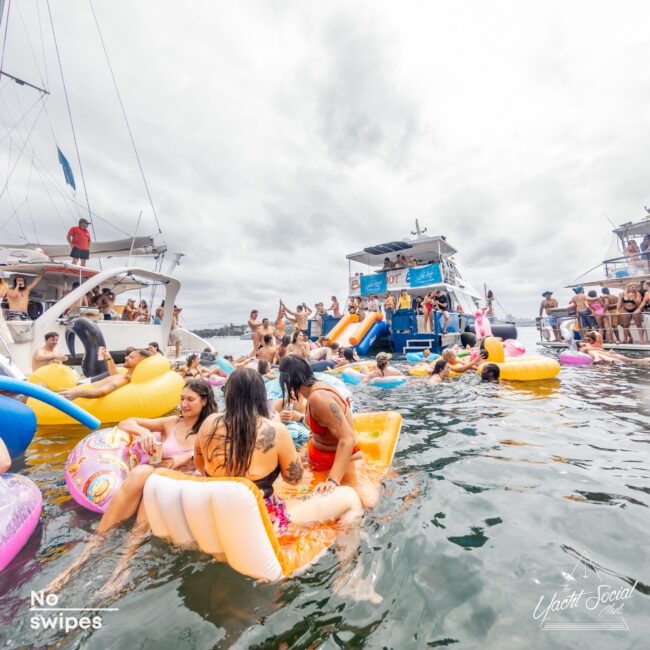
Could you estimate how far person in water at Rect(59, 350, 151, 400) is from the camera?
5182mm

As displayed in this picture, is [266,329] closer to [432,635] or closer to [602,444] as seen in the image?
[602,444]

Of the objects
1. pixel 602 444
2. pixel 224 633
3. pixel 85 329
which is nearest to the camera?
pixel 224 633

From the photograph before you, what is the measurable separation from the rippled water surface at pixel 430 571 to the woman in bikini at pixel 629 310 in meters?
11.1

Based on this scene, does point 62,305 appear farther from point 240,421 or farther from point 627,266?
point 627,266

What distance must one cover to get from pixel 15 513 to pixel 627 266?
22.5 metres

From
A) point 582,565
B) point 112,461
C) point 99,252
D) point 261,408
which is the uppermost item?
point 99,252

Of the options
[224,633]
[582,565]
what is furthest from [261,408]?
[582,565]

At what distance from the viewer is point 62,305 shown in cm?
799

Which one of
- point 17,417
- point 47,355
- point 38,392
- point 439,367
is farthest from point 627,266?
point 47,355

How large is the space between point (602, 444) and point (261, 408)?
416cm

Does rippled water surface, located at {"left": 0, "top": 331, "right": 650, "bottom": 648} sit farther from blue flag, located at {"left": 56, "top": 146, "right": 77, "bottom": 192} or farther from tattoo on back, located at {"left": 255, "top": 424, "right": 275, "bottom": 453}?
blue flag, located at {"left": 56, "top": 146, "right": 77, "bottom": 192}

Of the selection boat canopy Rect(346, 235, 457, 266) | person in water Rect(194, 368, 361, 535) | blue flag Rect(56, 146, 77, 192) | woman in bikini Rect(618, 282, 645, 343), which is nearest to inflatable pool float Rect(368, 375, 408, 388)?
person in water Rect(194, 368, 361, 535)

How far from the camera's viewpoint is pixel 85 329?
7.36 metres

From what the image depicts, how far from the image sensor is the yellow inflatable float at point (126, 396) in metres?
5.20
